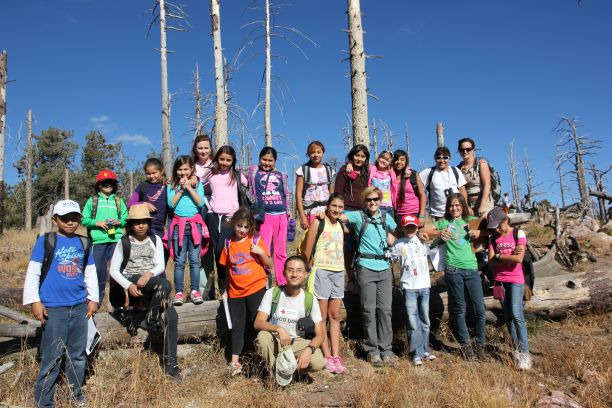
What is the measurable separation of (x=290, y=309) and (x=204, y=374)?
4.05 feet

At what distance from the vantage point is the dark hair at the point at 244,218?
4.41 metres

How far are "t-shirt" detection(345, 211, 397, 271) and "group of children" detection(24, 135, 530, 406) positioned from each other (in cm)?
Answer: 1

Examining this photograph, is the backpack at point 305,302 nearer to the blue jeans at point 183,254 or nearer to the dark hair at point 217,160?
the blue jeans at point 183,254

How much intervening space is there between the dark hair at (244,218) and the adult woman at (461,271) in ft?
6.88

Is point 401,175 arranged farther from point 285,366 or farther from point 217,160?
point 285,366

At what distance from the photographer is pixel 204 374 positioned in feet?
14.2

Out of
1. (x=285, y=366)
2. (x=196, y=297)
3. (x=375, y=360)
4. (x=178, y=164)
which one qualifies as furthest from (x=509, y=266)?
(x=178, y=164)

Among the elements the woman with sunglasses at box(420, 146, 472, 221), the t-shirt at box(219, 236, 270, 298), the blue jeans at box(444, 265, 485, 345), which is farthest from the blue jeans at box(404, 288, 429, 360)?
the t-shirt at box(219, 236, 270, 298)

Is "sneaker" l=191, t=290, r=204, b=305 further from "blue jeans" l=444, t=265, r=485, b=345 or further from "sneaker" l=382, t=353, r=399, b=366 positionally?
"blue jeans" l=444, t=265, r=485, b=345

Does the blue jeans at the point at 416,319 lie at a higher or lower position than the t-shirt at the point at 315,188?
lower

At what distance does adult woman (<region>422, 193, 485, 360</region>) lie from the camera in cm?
463

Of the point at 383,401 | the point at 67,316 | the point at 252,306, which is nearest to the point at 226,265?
the point at 252,306

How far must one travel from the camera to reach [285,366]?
379cm

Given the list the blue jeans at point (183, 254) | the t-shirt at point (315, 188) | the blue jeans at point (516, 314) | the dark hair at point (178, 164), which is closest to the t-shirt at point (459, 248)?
the blue jeans at point (516, 314)
